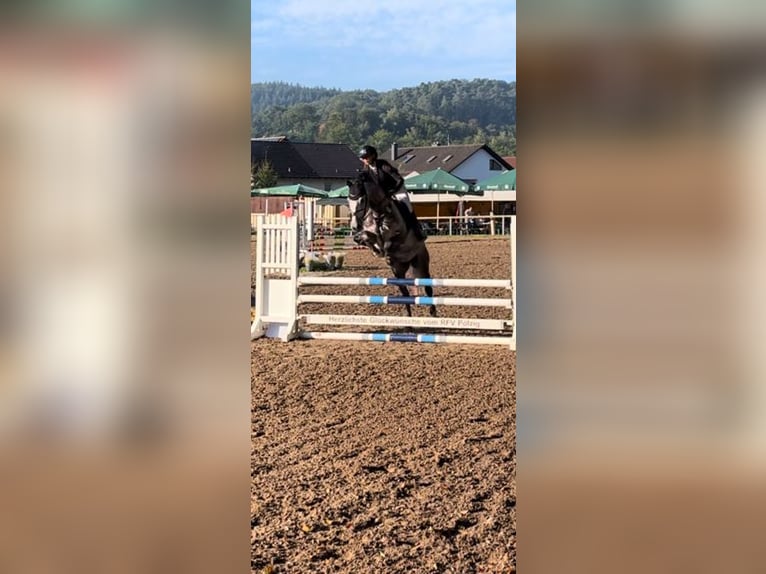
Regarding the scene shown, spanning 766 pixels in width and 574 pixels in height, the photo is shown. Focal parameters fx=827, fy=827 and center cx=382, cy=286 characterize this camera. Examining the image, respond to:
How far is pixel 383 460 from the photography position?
13.0ft

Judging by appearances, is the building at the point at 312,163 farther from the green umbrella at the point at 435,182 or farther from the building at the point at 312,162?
the green umbrella at the point at 435,182

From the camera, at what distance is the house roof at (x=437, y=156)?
184 feet

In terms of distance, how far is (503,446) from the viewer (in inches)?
169

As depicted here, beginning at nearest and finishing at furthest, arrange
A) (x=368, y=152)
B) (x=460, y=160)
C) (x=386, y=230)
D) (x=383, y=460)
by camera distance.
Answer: (x=383, y=460)
(x=368, y=152)
(x=386, y=230)
(x=460, y=160)
